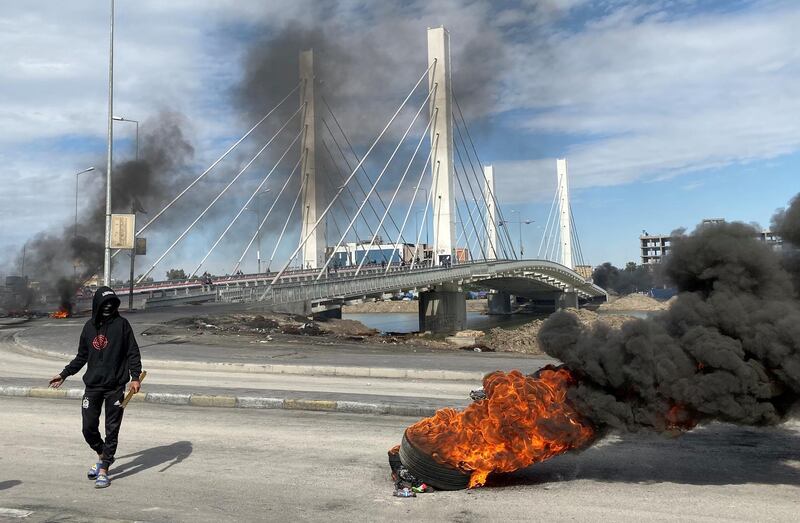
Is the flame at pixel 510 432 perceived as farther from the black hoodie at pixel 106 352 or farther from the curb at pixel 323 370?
the curb at pixel 323 370

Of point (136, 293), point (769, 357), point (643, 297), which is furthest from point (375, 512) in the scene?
point (643, 297)

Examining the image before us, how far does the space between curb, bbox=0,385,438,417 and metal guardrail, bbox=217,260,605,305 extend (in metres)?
21.9

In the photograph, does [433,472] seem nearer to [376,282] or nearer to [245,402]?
[245,402]

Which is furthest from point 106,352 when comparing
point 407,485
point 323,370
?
point 323,370

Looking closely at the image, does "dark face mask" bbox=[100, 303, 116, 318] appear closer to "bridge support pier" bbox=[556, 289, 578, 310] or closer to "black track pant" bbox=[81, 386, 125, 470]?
"black track pant" bbox=[81, 386, 125, 470]

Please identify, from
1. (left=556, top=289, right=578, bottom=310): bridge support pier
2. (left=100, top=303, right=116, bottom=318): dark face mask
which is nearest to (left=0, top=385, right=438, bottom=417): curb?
(left=100, top=303, right=116, bottom=318): dark face mask

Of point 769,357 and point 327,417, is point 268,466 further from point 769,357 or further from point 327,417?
point 769,357

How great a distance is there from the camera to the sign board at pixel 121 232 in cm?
1655

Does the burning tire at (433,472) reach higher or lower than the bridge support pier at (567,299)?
lower

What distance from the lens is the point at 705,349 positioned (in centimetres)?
418

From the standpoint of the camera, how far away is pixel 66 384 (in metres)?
9.91

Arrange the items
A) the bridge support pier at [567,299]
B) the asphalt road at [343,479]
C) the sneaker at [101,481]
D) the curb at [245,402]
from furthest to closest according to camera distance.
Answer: the bridge support pier at [567,299], the curb at [245,402], the sneaker at [101,481], the asphalt road at [343,479]

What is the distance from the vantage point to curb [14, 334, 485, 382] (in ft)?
38.9

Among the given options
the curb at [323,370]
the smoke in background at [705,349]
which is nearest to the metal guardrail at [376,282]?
the curb at [323,370]
